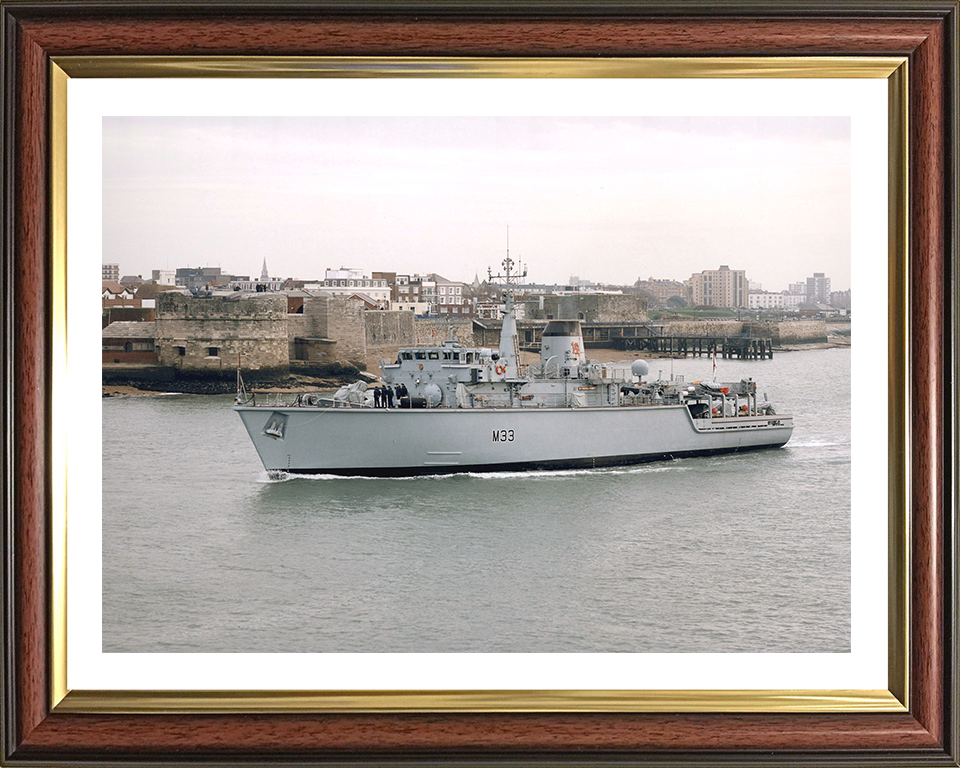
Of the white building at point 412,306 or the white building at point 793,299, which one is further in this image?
the white building at point 412,306

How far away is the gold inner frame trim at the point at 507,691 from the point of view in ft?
9.05

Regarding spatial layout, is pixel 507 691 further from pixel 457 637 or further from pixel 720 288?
pixel 720 288

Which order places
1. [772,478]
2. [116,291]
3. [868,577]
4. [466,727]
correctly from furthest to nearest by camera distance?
[772,478]
[116,291]
[868,577]
[466,727]

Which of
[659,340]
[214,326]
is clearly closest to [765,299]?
[659,340]

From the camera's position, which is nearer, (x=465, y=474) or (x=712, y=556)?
(x=712, y=556)

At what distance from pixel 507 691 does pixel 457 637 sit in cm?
40

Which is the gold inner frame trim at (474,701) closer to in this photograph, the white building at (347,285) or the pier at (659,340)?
the pier at (659,340)

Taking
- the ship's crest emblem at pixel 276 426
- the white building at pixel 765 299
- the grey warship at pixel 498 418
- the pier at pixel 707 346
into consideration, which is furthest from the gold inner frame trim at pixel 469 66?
the ship's crest emblem at pixel 276 426

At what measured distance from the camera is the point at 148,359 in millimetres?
5719

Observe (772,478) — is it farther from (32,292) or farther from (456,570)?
(32,292)

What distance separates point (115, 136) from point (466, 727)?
118 inches

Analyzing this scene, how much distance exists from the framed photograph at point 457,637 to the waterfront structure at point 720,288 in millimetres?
2305

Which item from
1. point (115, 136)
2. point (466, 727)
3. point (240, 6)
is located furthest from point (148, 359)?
point (466, 727)

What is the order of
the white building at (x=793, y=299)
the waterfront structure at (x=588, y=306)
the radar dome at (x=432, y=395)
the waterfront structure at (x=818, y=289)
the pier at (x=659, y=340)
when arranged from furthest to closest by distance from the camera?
1. the radar dome at (x=432, y=395)
2. the pier at (x=659, y=340)
3. the waterfront structure at (x=588, y=306)
4. the white building at (x=793, y=299)
5. the waterfront structure at (x=818, y=289)
